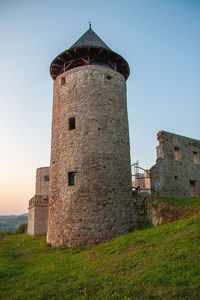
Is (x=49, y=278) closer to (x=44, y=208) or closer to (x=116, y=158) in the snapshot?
(x=116, y=158)

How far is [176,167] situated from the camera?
1711 cm

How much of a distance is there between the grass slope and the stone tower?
2108 millimetres

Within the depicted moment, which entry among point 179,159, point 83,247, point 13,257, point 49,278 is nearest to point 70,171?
point 83,247

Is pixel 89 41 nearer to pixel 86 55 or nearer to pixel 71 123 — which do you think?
pixel 86 55

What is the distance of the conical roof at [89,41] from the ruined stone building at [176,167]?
6792 mm

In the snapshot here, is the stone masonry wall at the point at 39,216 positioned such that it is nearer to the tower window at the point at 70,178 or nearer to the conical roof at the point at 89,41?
the tower window at the point at 70,178

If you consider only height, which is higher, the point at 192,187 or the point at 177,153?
the point at 177,153

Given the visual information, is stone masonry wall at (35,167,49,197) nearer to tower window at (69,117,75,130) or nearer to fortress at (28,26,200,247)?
fortress at (28,26,200,247)

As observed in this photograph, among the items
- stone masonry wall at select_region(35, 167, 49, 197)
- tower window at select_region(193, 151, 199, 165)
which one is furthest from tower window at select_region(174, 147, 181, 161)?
stone masonry wall at select_region(35, 167, 49, 197)

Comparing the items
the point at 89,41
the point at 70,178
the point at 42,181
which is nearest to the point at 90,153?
the point at 70,178

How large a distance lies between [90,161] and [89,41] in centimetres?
746

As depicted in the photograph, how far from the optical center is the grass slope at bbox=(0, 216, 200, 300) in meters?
5.30

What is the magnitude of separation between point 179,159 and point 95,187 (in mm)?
7700

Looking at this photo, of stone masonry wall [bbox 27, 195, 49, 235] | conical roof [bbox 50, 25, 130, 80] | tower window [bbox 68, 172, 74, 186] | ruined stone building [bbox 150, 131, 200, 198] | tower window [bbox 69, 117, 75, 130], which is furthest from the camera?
stone masonry wall [bbox 27, 195, 49, 235]
